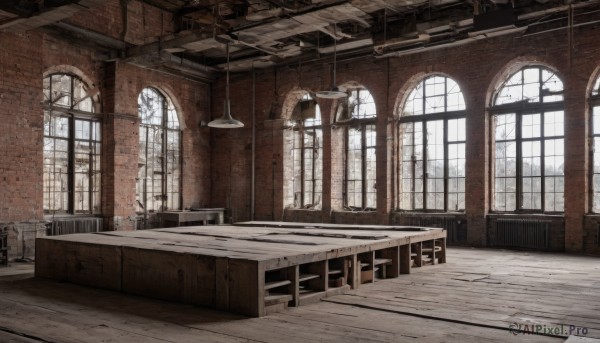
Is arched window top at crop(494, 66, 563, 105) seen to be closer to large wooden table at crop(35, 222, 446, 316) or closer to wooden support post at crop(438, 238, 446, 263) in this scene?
wooden support post at crop(438, 238, 446, 263)

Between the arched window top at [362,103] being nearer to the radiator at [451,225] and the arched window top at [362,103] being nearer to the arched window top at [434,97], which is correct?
the arched window top at [434,97]

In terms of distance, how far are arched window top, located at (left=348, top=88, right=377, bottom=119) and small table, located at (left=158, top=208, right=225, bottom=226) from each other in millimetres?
4157

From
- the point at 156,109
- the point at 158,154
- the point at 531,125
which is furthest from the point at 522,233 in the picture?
the point at 156,109

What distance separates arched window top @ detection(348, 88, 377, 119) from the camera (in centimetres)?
1210

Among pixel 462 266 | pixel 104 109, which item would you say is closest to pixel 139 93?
pixel 104 109

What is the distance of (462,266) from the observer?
752cm

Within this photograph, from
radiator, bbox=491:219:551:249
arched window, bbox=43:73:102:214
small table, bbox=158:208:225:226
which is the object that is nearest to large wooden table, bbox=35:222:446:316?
radiator, bbox=491:219:551:249

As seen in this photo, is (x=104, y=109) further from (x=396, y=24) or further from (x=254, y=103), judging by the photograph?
(x=396, y=24)

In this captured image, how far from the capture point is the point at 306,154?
42.8 feet

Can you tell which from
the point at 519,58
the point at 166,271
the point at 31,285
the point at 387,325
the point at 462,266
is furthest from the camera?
the point at 519,58

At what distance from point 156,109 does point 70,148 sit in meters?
2.52

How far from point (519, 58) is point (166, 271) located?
8.00 meters

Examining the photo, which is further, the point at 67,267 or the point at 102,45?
the point at 102,45

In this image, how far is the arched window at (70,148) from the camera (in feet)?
33.1
